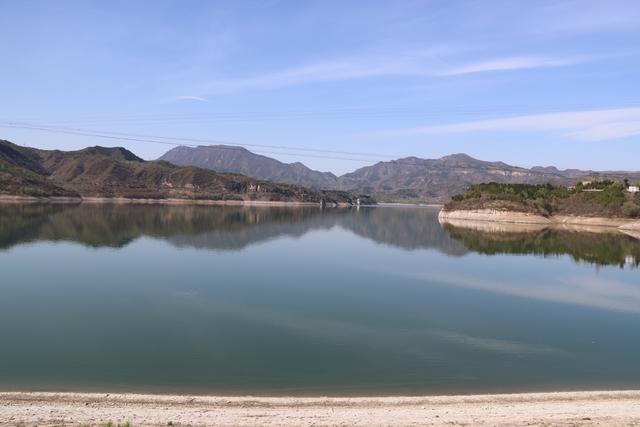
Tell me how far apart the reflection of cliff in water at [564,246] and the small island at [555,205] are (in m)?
25.7

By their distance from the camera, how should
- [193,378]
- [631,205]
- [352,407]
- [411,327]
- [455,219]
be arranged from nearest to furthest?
1. [352,407]
2. [193,378]
3. [411,327]
4. [631,205]
5. [455,219]

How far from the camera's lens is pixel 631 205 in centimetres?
9488

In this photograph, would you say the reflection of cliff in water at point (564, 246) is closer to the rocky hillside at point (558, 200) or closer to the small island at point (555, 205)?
the small island at point (555, 205)

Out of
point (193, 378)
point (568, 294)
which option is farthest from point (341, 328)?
point (568, 294)

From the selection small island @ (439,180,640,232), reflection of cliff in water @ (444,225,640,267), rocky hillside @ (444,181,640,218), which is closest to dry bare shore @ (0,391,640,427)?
reflection of cliff in water @ (444,225,640,267)

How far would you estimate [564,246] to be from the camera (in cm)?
6116

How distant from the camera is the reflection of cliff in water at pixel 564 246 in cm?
5028

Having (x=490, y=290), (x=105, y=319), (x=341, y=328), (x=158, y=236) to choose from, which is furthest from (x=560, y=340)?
(x=158, y=236)

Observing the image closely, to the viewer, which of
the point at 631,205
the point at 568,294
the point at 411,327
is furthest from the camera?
the point at 631,205

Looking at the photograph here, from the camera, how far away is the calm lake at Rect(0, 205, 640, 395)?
15.4 meters

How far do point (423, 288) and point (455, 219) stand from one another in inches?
3763

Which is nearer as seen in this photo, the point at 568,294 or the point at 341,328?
the point at 341,328

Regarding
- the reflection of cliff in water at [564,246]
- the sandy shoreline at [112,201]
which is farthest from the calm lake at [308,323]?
the sandy shoreline at [112,201]

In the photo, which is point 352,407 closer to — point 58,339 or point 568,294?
→ point 58,339
